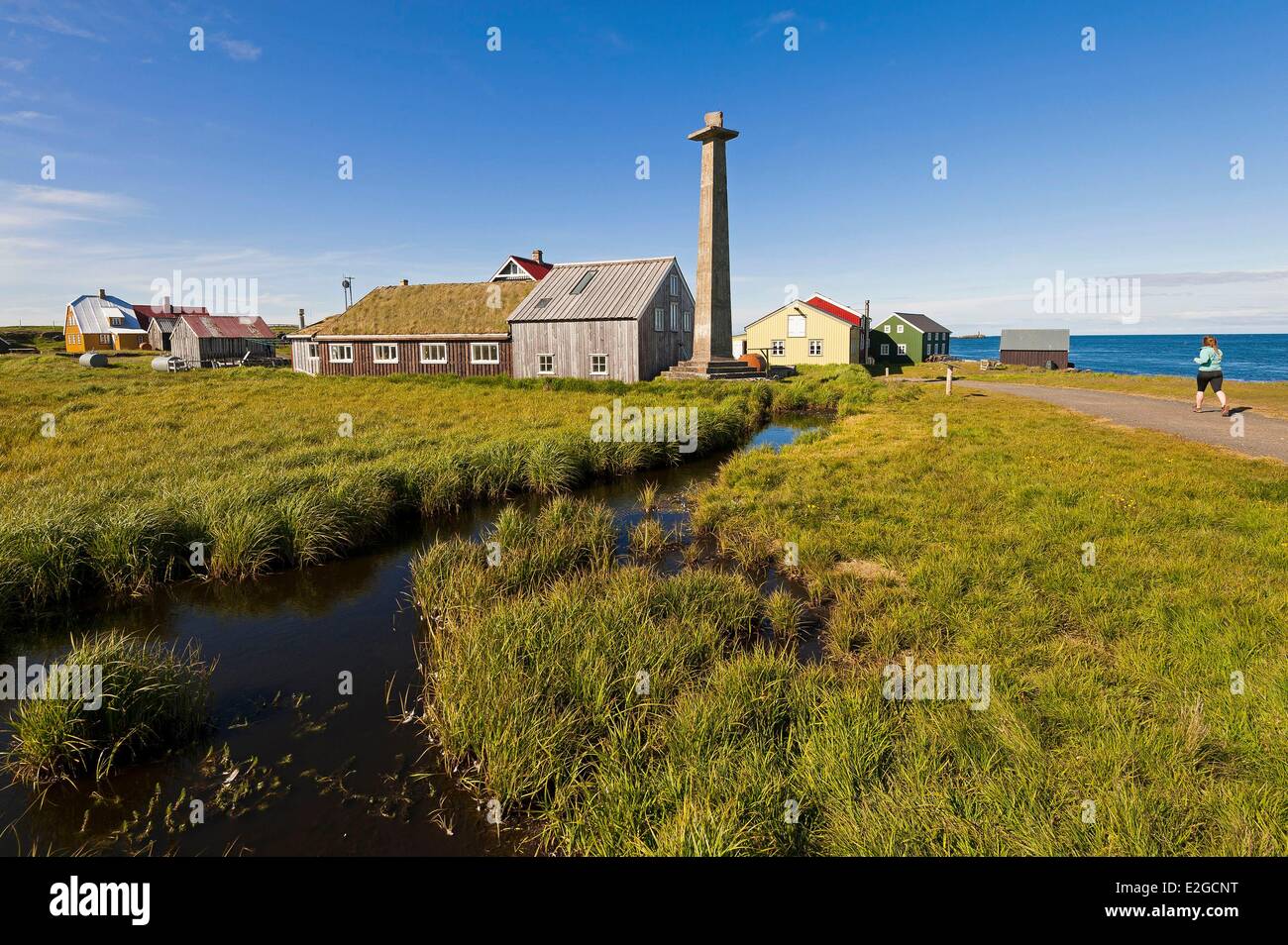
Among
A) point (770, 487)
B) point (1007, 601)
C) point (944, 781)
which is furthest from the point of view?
point (770, 487)

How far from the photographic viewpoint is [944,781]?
382 centimetres

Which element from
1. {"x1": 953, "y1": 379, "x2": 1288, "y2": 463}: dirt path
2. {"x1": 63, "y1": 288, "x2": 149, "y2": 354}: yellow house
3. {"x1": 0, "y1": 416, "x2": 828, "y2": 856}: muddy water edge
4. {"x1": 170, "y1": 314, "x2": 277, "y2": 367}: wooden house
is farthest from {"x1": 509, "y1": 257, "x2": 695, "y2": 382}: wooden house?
{"x1": 63, "y1": 288, "x2": 149, "y2": 354}: yellow house

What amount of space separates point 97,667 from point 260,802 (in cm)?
185

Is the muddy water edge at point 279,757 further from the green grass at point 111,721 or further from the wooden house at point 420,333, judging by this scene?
the wooden house at point 420,333

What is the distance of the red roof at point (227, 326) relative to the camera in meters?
60.2

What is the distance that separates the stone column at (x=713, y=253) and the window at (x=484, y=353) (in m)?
11.4

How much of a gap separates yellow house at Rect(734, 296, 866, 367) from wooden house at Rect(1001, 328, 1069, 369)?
68.0ft

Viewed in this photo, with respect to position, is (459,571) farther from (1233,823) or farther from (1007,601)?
(1233,823)

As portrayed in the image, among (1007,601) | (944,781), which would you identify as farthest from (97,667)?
(1007,601)

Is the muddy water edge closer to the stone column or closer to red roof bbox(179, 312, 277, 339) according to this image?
the stone column

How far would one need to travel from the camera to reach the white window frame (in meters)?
36.3

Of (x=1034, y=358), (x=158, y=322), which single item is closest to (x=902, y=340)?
(x=1034, y=358)

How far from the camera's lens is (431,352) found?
120 ft
